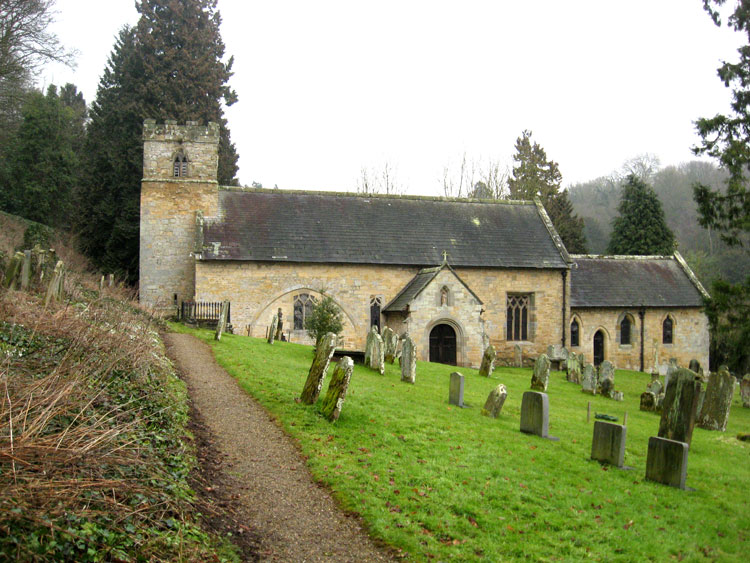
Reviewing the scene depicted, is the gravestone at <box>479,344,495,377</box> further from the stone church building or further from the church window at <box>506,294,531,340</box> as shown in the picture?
the church window at <box>506,294,531,340</box>

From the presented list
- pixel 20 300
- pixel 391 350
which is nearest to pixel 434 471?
pixel 20 300

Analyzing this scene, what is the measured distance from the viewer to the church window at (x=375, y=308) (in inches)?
1062

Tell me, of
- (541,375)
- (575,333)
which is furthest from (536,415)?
(575,333)

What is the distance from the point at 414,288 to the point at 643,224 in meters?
25.6

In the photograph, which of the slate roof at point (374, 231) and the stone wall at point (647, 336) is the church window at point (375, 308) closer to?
the slate roof at point (374, 231)

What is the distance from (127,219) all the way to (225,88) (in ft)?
37.7

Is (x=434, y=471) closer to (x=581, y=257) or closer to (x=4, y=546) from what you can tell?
(x=4, y=546)

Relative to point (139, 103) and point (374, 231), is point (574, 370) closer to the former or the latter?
point (374, 231)

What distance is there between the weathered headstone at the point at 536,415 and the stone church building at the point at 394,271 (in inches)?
498

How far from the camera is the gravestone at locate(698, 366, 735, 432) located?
15.5m

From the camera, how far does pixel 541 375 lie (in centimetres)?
1884

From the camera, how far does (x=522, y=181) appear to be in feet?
172

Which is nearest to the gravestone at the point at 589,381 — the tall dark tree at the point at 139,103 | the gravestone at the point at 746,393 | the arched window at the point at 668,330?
the gravestone at the point at 746,393

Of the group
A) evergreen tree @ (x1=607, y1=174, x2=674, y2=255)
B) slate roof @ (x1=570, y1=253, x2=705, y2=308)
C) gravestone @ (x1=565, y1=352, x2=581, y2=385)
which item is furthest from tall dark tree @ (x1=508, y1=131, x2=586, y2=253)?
gravestone @ (x1=565, y1=352, x2=581, y2=385)
